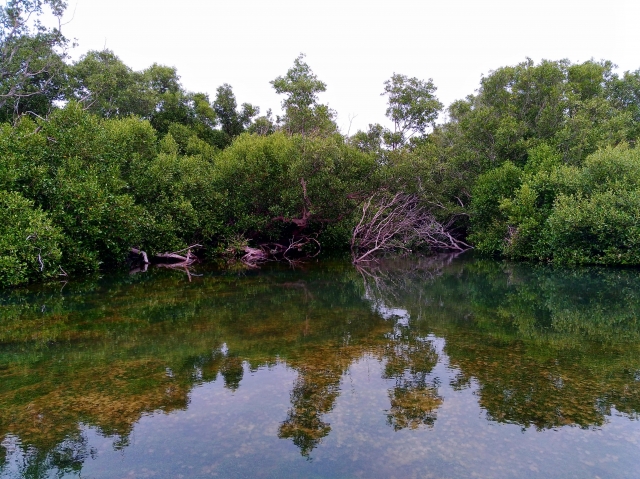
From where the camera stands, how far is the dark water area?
4621 mm

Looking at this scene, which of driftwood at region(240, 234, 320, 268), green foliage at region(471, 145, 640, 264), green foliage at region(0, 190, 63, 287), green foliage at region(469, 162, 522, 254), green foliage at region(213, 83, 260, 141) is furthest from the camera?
green foliage at region(213, 83, 260, 141)

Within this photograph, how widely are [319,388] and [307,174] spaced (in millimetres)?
16615

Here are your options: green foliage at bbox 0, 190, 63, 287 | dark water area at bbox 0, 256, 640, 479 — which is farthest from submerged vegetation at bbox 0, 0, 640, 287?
dark water area at bbox 0, 256, 640, 479

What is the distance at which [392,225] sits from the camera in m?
24.7

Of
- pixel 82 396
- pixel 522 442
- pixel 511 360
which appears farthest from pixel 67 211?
pixel 522 442

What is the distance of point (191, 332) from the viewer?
9.30 metres

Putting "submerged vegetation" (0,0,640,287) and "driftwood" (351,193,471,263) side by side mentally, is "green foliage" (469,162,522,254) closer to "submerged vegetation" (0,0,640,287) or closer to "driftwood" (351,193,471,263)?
"submerged vegetation" (0,0,640,287)

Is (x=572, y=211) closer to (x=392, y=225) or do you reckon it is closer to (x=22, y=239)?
(x=392, y=225)

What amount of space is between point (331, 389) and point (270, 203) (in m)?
17.7

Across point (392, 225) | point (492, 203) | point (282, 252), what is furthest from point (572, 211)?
point (282, 252)

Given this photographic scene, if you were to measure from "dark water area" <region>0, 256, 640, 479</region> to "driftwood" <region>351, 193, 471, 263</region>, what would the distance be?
1156 cm

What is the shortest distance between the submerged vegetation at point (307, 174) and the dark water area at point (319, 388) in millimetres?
5104

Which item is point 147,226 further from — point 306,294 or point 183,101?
point 183,101

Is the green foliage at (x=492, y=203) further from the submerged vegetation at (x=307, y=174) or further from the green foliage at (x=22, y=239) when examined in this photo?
the green foliage at (x=22, y=239)
